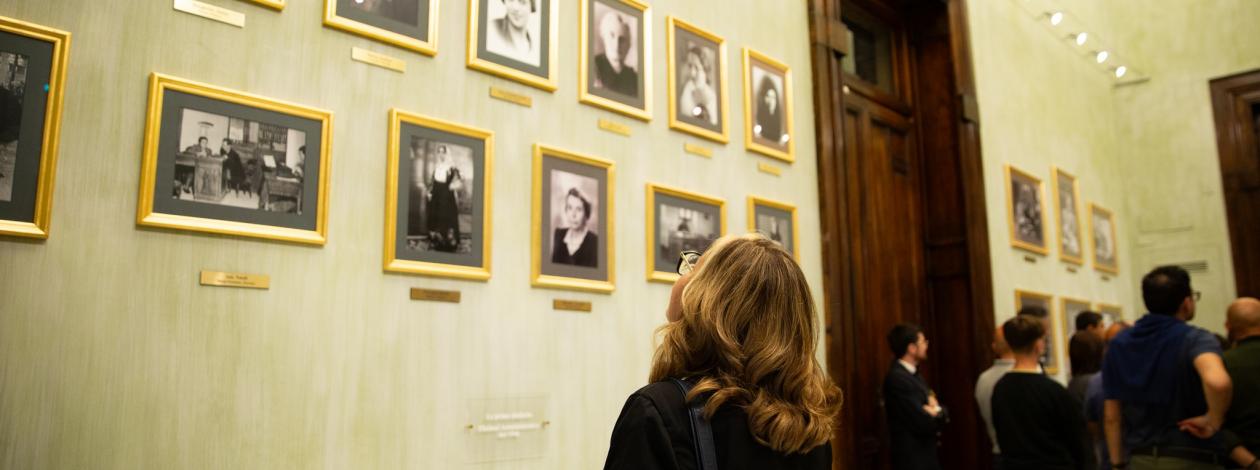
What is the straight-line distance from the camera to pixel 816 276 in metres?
7.65

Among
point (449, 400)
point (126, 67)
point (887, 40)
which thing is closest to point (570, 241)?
point (449, 400)

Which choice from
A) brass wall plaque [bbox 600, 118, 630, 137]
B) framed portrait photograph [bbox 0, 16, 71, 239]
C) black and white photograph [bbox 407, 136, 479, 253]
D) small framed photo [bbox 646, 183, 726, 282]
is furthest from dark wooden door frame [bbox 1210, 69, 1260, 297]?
framed portrait photograph [bbox 0, 16, 71, 239]

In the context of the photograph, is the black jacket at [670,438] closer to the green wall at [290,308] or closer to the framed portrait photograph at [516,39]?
the green wall at [290,308]

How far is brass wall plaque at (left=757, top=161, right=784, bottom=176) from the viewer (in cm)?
725

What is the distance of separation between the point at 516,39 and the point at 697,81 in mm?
1762

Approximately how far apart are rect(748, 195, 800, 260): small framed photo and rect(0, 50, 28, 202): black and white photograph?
4.76 meters

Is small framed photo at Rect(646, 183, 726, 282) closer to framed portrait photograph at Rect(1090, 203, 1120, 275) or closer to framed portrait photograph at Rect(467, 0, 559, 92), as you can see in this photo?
framed portrait photograph at Rect(467, 0, 559, 92)

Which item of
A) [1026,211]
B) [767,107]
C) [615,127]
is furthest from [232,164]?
[1026,211]

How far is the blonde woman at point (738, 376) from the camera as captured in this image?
7.67 feet

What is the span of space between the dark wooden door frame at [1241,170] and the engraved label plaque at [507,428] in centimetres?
1246

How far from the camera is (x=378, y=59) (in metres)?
4.85

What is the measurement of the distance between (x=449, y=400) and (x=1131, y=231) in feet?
42.3

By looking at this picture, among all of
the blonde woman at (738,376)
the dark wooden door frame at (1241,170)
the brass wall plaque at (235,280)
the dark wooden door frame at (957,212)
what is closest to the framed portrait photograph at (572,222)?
the brass wall plaque at (235,280)

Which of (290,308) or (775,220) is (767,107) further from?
(290,308)
